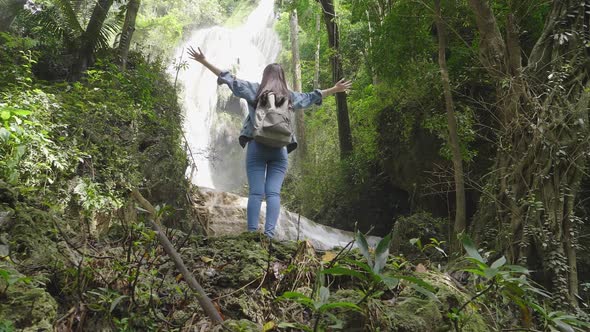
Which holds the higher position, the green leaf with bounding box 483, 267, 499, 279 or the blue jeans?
the blue jeans

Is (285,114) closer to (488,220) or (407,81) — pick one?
(488,220)

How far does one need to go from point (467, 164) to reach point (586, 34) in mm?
2705

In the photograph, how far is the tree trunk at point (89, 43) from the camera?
769cm

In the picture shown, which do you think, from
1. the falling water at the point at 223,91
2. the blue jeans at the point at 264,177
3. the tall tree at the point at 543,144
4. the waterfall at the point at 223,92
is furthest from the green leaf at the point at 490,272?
the falling water at the point at 223,91

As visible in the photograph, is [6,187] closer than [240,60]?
Yes

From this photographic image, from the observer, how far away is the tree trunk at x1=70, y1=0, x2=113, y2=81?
7.69 metres

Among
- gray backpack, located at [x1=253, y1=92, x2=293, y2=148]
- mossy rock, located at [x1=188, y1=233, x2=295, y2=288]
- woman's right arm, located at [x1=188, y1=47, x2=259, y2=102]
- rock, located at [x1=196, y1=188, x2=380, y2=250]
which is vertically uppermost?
woman's right arm, located at [x1=188, y1=47, x2=259, y2=102]

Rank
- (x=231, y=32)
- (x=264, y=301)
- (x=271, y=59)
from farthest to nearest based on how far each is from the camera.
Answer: (x=231, y=32) < (x=271, y=59) < (x=264, y=301)

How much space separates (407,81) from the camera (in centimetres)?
725

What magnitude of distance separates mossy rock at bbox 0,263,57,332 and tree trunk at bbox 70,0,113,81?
270 inches

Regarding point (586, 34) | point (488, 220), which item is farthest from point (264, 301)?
point (586, 34)

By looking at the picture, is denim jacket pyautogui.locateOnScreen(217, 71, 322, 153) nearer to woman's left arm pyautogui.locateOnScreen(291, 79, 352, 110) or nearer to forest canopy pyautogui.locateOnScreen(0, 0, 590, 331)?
woman's left arm pyautogui.locateOnScreen(291, 79, 352, 110)

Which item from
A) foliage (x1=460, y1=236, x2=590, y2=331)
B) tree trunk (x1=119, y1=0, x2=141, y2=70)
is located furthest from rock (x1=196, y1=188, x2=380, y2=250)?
foliage (x1=460, y1=236, x2=590, y2=331)

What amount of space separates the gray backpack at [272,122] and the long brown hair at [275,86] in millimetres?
26
